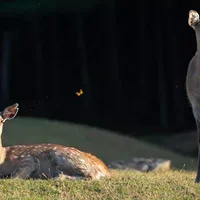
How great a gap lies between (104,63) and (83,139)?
6.56ft

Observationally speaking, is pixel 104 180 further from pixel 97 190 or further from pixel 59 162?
pixel 59 162

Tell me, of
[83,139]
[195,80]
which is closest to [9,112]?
[195,80]

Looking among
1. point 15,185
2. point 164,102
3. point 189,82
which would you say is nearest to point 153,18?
point 164,102

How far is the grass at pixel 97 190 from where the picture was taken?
26.0 feet

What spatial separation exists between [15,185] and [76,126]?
8663 mm

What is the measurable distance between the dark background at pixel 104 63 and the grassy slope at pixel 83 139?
0.36 m

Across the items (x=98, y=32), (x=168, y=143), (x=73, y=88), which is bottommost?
(x=168, y=143)

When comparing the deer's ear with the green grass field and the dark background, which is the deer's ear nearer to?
the green grass field

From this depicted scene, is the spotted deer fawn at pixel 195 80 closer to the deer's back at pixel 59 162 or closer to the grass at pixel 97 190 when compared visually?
the grass at pixel 97 190

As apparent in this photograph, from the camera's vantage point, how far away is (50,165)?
9.19 m

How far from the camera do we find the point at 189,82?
9.54 m

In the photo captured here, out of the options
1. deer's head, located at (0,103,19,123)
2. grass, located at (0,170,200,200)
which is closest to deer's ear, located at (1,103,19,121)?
deer's head, located at (0,103,19,123)

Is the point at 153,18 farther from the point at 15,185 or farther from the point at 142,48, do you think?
the point at 15,185

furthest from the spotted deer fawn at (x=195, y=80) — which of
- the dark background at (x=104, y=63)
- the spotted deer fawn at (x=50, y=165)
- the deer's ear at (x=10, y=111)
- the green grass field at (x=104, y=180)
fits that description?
the dark background at (x=104, y=63)
